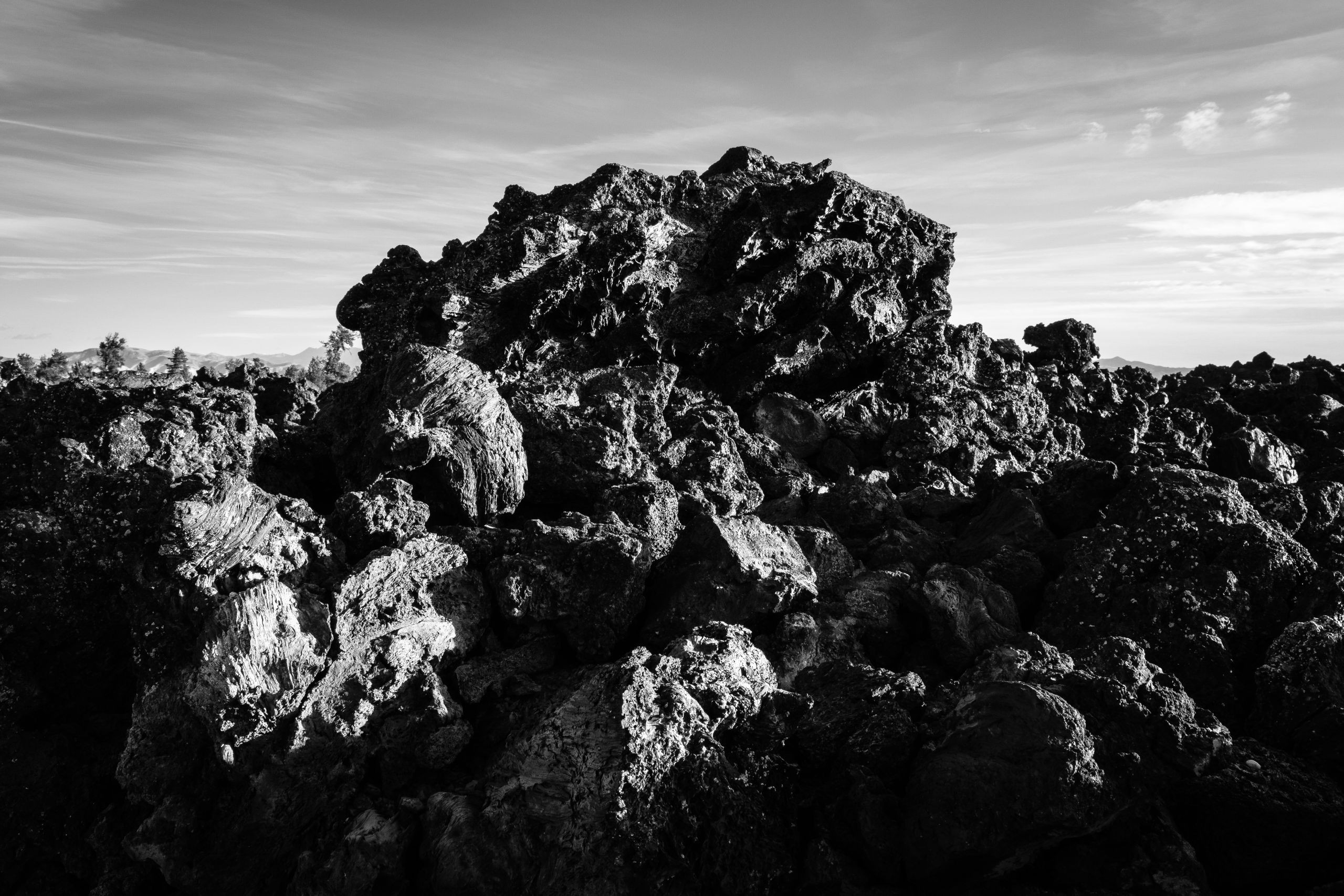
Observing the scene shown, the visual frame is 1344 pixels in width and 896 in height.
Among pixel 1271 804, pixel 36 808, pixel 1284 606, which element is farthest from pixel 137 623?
pixel 1284 606

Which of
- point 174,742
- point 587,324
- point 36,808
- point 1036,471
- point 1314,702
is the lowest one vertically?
point 36,808

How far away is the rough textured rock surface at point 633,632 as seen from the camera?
18.2ft

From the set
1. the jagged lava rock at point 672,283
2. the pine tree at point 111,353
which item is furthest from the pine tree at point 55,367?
the jagged lava rock at point 672,283

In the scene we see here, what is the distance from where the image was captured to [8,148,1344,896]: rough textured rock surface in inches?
218

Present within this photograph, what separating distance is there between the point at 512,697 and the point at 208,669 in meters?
2.16

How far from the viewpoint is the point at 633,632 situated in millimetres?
7691

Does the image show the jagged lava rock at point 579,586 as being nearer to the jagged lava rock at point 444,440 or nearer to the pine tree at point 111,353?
the jagged lava rock at point 444,440

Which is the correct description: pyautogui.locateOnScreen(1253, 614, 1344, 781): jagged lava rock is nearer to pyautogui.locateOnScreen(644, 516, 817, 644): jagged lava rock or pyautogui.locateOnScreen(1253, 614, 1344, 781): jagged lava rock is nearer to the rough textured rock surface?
the rough textured rock surface

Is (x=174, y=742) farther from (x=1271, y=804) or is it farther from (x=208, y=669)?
(x=1271, y=804)

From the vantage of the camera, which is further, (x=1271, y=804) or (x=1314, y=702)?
(x=1314, y=702)

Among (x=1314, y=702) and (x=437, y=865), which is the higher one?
(x=1314, y=702)

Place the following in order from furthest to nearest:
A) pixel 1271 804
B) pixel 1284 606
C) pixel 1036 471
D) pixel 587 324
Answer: pixel 587 324 < pixel 1036 471 < pixel 1284 606 < pixel 1271 804

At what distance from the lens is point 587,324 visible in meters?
11.8

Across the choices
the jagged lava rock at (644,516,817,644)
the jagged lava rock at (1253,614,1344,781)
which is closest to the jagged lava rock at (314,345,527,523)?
the jagged lava rock at (644,516,817,644)
